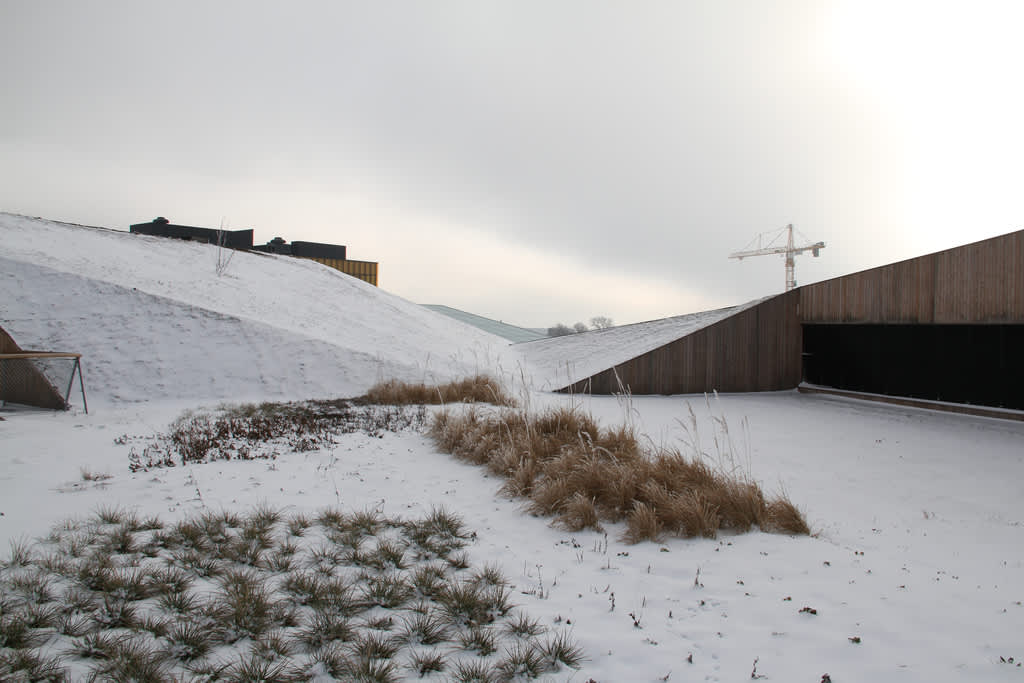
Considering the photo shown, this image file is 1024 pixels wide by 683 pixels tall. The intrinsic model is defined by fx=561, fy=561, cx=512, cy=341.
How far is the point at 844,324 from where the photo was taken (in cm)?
1318

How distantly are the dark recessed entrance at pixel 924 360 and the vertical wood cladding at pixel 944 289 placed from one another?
101 centimetres

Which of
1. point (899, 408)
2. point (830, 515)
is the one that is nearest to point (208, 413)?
point (830, 515)

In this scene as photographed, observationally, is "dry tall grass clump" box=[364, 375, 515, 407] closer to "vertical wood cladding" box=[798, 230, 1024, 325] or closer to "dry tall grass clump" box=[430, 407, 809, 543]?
"dry tall grass clump" box=[430, 407, 809, 543]

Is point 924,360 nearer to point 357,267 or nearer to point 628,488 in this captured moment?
point 628,488

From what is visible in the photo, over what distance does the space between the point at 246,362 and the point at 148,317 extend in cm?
262

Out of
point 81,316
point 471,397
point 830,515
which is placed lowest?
point 830,515

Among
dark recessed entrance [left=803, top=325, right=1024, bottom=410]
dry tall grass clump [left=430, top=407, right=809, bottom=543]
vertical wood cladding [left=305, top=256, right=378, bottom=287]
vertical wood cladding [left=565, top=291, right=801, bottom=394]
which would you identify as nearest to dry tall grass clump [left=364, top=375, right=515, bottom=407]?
vertical wood cladding [left=565, top=291, right=801, bottom=394]

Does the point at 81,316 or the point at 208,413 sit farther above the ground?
the point at 81,316

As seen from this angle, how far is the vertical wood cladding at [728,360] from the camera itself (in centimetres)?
1341

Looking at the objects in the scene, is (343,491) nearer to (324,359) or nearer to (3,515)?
(3,515)

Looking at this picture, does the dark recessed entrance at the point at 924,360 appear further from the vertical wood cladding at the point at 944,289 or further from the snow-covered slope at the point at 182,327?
the snow-covered slope at the point at 182,327

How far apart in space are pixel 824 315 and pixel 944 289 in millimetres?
3040

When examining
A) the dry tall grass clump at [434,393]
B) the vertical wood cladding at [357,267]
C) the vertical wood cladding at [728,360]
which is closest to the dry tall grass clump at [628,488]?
the dry tall grass clump at [434,393]

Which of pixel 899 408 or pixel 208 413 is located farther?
pixel 899 408
